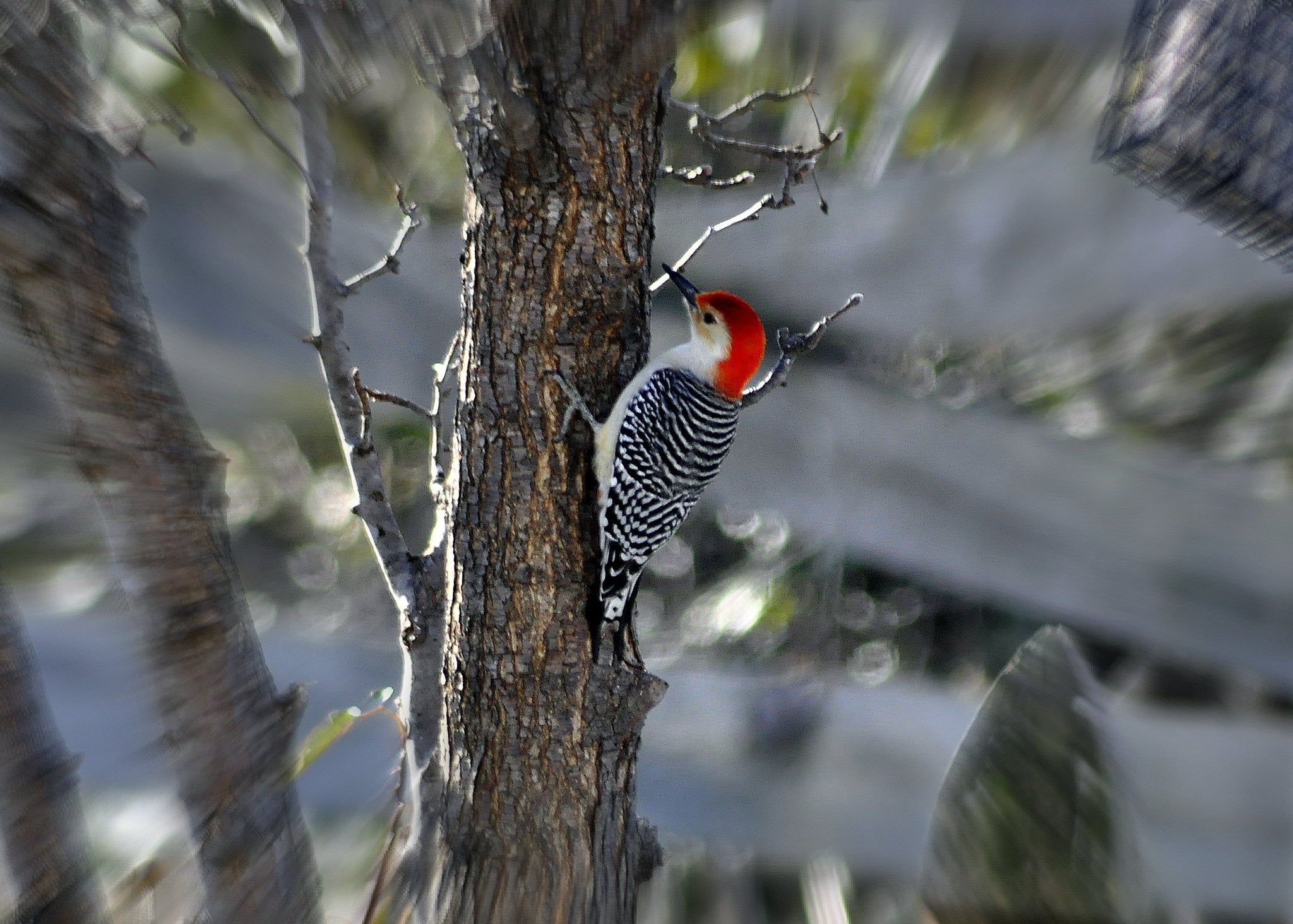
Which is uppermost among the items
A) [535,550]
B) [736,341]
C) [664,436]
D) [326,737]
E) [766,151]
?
[766,151]

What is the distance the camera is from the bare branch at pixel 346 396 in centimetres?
84

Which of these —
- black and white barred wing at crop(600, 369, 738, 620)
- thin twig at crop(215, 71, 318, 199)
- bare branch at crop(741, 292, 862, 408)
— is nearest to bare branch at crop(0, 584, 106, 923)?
thin twig at crop(215, 71, 318, 199)

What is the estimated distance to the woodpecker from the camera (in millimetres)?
1019

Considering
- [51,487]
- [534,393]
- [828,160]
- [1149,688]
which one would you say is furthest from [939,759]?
[51,487]

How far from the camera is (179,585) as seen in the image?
1.85 feet

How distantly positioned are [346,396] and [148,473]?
414 millimetres

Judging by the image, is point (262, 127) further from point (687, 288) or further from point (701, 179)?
point (687, 288)

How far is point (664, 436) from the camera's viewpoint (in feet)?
4.22

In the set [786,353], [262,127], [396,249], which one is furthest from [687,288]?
[262,127]

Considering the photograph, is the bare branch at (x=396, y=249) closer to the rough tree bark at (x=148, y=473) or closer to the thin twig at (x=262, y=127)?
the thin twig at (x=262, y=127)

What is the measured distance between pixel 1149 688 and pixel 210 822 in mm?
2078


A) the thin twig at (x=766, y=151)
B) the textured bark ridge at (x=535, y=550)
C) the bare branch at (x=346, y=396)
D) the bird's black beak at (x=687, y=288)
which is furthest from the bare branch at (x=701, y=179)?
the bare branch at (x=346, y=396)

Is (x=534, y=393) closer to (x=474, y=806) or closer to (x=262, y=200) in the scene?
(x=474, y=806)

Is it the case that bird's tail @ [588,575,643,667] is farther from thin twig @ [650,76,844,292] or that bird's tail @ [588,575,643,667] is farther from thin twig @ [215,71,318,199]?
thin twig @ [215,71,318,199]
